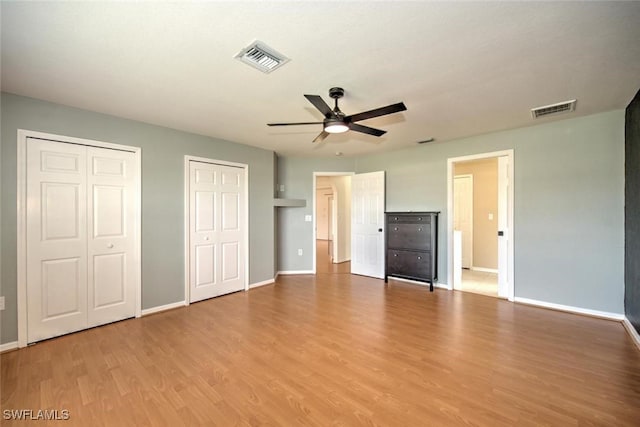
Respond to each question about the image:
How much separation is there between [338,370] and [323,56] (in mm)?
2496

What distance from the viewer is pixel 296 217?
574 centimetres

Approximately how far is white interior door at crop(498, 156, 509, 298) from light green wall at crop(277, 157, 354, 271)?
315cm

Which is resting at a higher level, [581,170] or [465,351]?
[581,170]

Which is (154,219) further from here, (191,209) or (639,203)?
(639,203)

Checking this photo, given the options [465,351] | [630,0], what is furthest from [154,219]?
[630,0]

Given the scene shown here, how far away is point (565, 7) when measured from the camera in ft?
5.17

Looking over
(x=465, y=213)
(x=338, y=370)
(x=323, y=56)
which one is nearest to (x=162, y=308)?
(x=338, y=370)

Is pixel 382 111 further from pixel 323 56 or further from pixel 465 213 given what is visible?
pixel 465 213

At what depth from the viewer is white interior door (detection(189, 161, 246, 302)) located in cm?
400

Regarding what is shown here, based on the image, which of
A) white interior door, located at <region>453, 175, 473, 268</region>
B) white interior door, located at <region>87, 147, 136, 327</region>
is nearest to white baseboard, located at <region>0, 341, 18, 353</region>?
white interior door, located at <region>87, 147, 136, 327</region>

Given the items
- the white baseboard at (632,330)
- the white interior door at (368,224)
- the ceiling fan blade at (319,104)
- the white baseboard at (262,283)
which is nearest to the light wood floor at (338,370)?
the white baseboard at (632,330)

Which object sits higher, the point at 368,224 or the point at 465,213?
the point at 465,213

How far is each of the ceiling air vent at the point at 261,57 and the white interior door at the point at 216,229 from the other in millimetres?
2302

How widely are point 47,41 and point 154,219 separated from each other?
7.11ft
